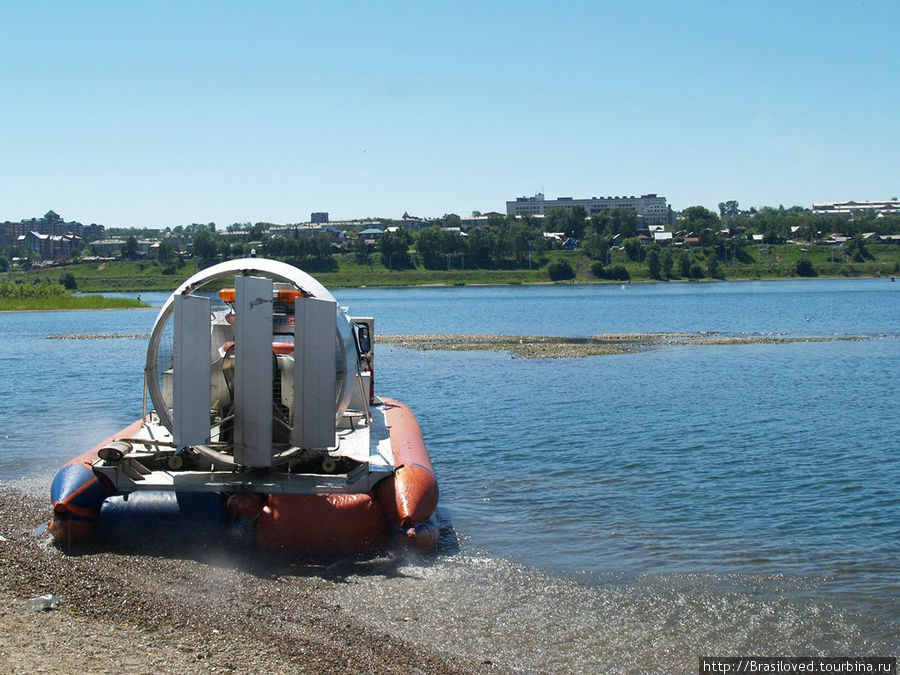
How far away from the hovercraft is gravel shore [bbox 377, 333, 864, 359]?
34.8 m

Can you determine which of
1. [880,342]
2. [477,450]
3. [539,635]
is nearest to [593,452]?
[477,450]

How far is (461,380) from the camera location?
38.4 metres

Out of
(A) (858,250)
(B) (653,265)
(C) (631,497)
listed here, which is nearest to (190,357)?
(C) (631,497)

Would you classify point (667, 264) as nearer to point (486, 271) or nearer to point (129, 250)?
point (486, 271)

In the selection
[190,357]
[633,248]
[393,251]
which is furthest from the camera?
[633,248]

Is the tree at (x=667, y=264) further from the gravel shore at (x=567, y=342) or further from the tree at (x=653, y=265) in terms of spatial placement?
the gravel shore at (x=567, y=342)

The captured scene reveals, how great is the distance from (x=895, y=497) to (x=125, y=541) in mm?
13581

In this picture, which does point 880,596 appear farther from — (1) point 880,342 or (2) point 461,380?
(1) point 880,342

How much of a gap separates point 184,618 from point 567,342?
47957mm

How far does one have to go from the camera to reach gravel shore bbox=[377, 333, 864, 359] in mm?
51250

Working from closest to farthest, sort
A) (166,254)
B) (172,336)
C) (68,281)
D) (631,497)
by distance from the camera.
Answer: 1. (172,336)
2. (631,497)
3. (68,281)
4. (166,254)

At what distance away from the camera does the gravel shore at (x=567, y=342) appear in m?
51.2

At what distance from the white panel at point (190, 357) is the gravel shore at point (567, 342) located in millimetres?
35644

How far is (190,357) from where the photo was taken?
43.7 ft
